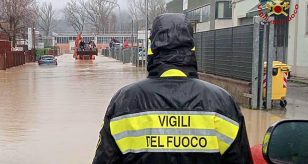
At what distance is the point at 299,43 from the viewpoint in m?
27.0

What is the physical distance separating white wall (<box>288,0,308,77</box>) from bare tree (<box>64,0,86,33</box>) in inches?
4003

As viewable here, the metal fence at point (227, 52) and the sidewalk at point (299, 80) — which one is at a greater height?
the metal fence at point (227, 52)

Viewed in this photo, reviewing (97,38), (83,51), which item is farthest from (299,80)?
(97,38)

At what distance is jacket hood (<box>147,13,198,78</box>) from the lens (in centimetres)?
259

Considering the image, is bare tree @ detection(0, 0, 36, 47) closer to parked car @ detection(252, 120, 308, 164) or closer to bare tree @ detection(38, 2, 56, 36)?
parked car @ detection(252, 120, 308, 164)

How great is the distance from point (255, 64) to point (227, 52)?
2.89 metres

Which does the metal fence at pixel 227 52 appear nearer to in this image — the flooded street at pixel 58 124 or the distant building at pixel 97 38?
the flooded street at pixel 58 124

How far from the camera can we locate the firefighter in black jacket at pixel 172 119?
2471 millimetres

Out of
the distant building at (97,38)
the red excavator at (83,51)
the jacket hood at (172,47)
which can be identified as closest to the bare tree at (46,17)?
the distant building at (97,38)

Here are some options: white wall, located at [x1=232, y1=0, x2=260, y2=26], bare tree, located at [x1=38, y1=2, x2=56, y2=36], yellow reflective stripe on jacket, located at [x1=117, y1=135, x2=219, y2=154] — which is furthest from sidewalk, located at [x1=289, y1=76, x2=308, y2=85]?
bare tree, located at [x1=38, y1=2, x2=56, y2=36]

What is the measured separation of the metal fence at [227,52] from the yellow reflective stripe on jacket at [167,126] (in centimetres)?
1152

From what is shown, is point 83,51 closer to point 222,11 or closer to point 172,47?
point 222,11

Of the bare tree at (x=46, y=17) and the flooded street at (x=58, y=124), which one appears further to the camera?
the bare tree at (x=46, y=17)

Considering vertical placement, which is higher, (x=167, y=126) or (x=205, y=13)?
(x=205, y=13)
